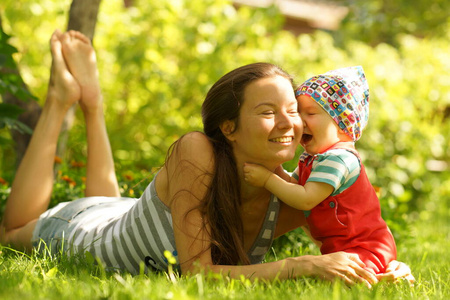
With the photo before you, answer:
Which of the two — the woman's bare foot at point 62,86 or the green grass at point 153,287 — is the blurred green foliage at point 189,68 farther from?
the green grass at point 153,287

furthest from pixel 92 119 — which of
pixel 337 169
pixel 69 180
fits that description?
pixel 337 169

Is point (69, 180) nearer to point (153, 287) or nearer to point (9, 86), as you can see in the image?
point (9, 86)

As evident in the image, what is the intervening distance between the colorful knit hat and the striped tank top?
0.49m

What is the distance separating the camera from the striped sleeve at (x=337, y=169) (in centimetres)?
237

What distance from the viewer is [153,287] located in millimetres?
1934

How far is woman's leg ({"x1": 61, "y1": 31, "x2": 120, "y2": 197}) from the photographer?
3.74 metres

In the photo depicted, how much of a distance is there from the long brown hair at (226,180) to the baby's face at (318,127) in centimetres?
17

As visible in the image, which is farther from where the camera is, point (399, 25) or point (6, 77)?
point (399, 25)

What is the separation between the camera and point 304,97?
8.49ft

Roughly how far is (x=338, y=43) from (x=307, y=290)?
1027cm

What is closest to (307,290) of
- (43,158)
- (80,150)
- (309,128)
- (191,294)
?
(191,294)

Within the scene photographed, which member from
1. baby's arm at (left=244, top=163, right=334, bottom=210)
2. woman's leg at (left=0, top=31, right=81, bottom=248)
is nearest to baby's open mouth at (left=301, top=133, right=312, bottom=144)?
baby's arm at (left=244, top=163, right=334, bottom=210)

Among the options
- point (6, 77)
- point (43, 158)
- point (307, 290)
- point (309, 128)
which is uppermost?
point (6, 77)

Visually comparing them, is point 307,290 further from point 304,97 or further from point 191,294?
point 304,97
